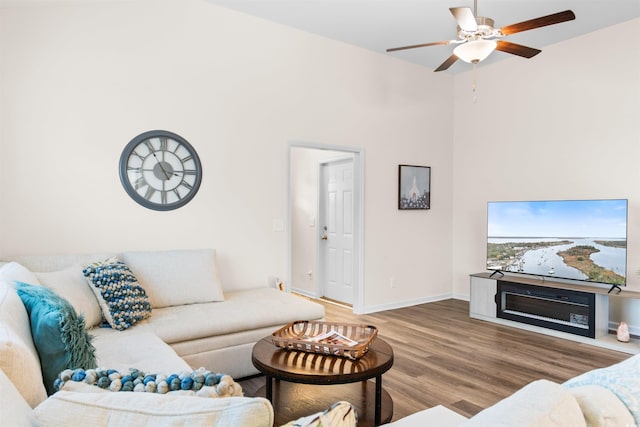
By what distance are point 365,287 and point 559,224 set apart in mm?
2191

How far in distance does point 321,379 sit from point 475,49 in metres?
2.42

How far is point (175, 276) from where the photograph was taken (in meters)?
3.30

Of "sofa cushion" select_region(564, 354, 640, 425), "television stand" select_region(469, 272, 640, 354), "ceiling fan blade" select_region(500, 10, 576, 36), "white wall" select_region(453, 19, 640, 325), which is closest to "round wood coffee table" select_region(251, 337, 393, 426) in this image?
"sofa cushion" select_region(564, 354, 640, 425)

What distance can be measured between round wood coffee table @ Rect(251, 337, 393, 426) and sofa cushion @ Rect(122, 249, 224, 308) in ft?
3.46

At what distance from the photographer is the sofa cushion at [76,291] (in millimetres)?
2486

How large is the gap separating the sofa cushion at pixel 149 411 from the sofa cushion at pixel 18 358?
0.32 metres

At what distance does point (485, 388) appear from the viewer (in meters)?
2.86

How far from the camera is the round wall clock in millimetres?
3492

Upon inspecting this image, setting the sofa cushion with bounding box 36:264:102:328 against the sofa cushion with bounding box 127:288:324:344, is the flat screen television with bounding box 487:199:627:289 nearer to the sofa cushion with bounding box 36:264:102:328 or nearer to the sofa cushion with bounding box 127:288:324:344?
the sofa cushion with bounding box 127:288:324:344

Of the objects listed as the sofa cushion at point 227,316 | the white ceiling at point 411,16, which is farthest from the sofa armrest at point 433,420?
the white ceiling at point 411,16

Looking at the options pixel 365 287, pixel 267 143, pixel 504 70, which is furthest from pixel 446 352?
pixel 504 70

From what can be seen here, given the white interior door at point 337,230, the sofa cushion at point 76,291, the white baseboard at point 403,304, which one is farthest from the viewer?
the white interior door at point 337,230

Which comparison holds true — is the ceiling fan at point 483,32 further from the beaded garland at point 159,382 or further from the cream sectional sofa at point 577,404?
the beaded garland at point 159,382

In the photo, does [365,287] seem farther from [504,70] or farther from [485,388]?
[504,70]
